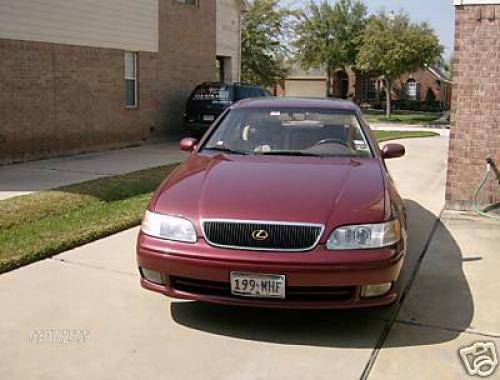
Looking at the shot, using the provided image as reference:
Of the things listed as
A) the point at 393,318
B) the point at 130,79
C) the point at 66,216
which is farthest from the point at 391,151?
the point at 130,79

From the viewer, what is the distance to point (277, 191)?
4262 mm

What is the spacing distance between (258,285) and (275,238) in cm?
32

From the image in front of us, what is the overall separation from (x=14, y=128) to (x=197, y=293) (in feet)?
30.5

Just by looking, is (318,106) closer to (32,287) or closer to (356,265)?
(356,265)

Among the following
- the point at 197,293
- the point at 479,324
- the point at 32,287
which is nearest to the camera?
the point at 197,293

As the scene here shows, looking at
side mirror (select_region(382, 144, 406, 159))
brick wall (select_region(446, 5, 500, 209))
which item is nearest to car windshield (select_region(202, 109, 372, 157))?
side mirror (select_region(382, 144, 406, 159))

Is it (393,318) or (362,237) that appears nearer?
(362,237)

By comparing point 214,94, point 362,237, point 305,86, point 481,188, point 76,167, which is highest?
point 305,86

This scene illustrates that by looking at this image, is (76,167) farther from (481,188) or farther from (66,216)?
(481,188)

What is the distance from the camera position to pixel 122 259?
19.0 feet

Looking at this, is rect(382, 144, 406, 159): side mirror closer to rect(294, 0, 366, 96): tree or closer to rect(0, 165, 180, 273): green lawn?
rect(0, 165, 180, 273): green lawn

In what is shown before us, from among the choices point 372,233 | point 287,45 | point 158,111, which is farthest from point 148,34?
point 287,45

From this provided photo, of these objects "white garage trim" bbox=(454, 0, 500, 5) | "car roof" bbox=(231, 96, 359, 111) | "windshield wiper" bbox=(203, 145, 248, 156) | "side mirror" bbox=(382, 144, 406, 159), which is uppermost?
"white garage trim" bbox=(454, 0, 500, 5)

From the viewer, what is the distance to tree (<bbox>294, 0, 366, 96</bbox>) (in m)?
43.5
